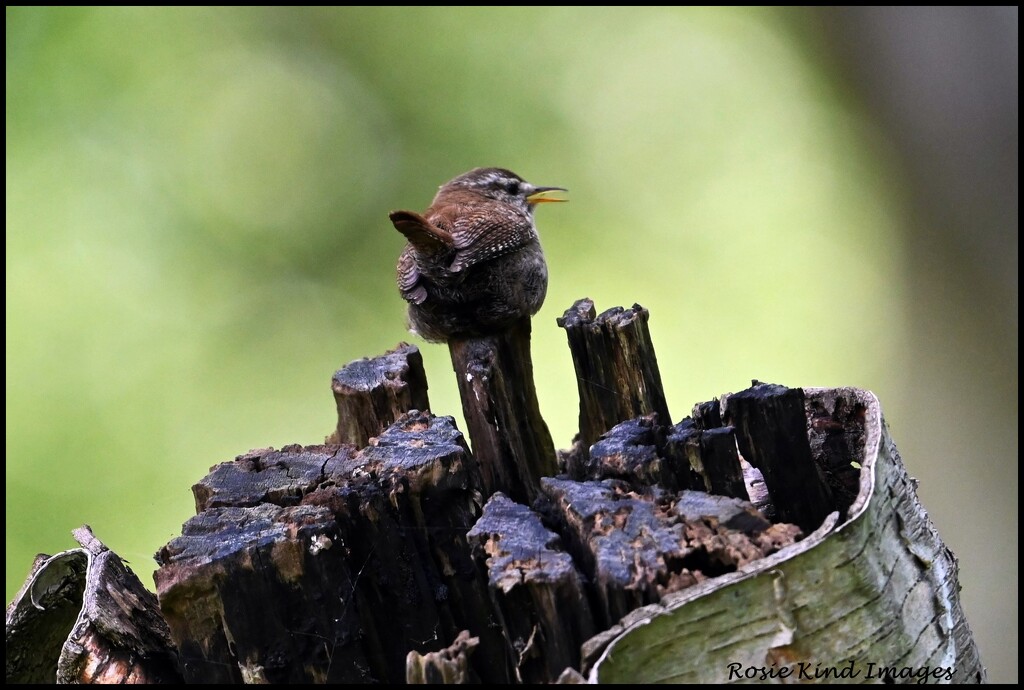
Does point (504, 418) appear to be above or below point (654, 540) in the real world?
above

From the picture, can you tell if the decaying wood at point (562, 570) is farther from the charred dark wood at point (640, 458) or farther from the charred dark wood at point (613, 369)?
the charred dark wood at point (613, 369)

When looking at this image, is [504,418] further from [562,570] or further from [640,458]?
[562,570]

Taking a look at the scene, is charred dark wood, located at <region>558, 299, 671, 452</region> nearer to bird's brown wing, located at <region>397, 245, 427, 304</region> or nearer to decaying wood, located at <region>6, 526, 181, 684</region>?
bird's brown wing, located at <region>397, 245, 427, 304</region>

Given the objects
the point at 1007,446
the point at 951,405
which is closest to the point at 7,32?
the point at 951,405

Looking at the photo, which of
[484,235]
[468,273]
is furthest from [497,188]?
[468,273]

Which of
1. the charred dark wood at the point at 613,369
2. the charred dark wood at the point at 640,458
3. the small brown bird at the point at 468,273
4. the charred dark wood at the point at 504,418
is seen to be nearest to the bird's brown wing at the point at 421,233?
the small brown bird at the point at 468,273
